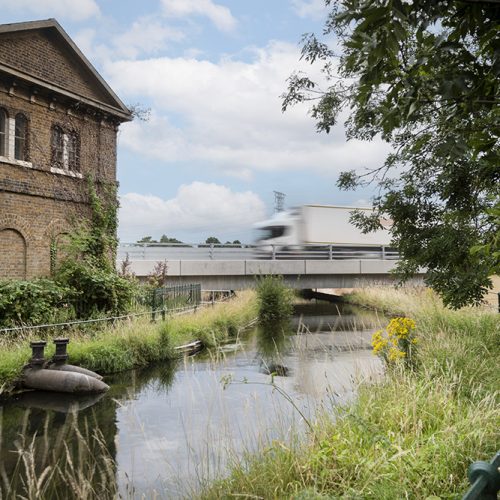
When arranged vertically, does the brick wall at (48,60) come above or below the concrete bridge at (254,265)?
above

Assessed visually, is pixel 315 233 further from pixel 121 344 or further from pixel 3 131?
pixel 121 344

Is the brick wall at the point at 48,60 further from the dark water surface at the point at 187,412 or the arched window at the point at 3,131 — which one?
the dark water surface at the point at 187,412

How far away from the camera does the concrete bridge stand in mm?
25047

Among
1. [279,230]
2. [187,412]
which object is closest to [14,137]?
[187,412]

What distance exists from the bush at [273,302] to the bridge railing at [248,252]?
4940 mm

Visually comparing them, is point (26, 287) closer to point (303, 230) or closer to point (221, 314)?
point (221, 314)

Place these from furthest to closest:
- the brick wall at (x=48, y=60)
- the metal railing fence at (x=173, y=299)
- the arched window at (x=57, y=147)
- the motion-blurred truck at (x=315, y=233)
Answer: the motion-blurred truck at (x=315, y=233)
the arched window at (x=57, y=147)
the metal railing fence at (x=173, y=299)
the brick wall at (x=48, y=60)

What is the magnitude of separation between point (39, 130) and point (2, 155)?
5.05ft

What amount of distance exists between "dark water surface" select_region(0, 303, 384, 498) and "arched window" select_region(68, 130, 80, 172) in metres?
8.30

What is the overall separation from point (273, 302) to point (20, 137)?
1142cm

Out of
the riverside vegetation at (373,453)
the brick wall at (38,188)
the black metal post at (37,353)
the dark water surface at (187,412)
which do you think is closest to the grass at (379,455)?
the riverside vegetation at (373,453)

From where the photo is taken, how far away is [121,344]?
40.7 ft

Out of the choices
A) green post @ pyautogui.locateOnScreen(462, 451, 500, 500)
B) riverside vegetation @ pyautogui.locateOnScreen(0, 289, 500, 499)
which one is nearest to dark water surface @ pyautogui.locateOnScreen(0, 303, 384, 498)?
riverside vegetation @ pyautogui.locateOnScreen(0, 289, 500, 499)

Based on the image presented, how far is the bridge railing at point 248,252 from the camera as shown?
25.2 metres
